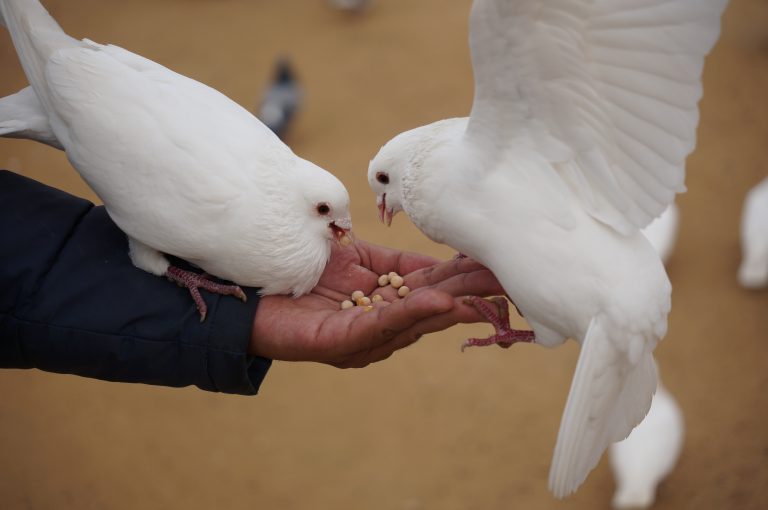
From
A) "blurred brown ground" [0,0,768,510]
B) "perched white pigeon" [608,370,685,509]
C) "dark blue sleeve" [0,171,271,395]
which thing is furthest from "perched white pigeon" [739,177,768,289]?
"dark blue sleeve" [0,171,271,395]

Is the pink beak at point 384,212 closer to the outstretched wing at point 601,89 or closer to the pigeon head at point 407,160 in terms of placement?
the pigeon head at point 407,160

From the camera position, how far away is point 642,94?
237 centimetres

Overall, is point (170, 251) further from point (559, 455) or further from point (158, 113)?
point (559, 455)

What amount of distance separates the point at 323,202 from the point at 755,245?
181 inches

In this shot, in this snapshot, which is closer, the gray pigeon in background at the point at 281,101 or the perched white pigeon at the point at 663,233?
the perched white pigeon at the point at 663,233

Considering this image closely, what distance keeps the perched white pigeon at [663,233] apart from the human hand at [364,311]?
11.0ft

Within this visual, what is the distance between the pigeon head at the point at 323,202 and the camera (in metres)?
2.94

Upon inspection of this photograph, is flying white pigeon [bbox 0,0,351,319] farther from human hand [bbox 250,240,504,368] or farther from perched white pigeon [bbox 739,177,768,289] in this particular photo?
perched white pigeon [bbox 739,177,768,289]

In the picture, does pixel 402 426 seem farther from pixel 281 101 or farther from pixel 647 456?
pixel 281 101

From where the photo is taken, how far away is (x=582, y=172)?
8.32ft

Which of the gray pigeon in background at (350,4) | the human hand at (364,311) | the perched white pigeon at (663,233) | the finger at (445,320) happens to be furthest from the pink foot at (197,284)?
the gray pigeon in background at (350,4)

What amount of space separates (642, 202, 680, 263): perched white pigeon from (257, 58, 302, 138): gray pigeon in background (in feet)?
12.1

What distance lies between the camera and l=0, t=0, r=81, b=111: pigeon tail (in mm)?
2863

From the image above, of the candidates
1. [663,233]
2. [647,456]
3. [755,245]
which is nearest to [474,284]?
[647,456]
